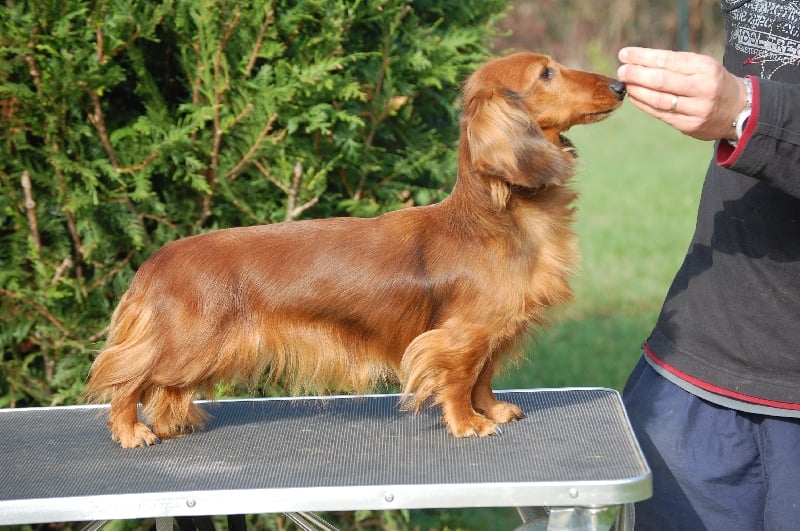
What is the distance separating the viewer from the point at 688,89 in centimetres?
212

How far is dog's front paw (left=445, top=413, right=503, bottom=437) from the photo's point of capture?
2.72 metres

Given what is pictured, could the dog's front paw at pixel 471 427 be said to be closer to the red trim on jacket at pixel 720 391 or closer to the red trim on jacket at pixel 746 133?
the red trim on jacket at pixel 720 391

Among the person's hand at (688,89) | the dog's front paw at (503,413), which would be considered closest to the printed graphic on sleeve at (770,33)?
the person's hand at (688,89)

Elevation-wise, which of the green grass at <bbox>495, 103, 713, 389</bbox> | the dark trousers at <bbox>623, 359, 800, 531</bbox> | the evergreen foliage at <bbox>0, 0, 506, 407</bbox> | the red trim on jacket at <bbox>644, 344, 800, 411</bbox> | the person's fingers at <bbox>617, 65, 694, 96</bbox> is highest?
the person's fingers at <bbox>617, 65, 694, 96</bbox>

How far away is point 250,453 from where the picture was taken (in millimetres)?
2613

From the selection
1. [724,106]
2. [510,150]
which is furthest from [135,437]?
[724,106]

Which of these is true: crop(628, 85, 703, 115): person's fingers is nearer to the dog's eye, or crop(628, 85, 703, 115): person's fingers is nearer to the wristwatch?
the wristwatch

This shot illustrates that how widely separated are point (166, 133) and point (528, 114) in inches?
55.5

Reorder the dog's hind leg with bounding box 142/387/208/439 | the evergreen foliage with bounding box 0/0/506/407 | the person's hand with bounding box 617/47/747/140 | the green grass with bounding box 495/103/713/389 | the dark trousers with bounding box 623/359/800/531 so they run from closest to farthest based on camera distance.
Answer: the person's hand with bounding box 617/47/747/140 < the dark trousers with bounding box 623/359/800/531 < the dog's hind leg with bounding box 142/387/208/439 < the evergreen foliage with bounding box 0/0/506/407 < the green grass with bounding box 495/103/713/389

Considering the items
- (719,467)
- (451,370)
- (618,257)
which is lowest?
(618,257)

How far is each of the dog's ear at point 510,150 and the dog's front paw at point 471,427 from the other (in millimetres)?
650

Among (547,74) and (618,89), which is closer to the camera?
(618,89)

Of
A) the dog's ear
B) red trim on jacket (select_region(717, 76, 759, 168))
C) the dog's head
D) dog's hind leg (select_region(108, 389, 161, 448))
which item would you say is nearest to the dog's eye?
the dog's head

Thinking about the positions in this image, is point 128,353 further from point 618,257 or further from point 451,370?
point 618,257
